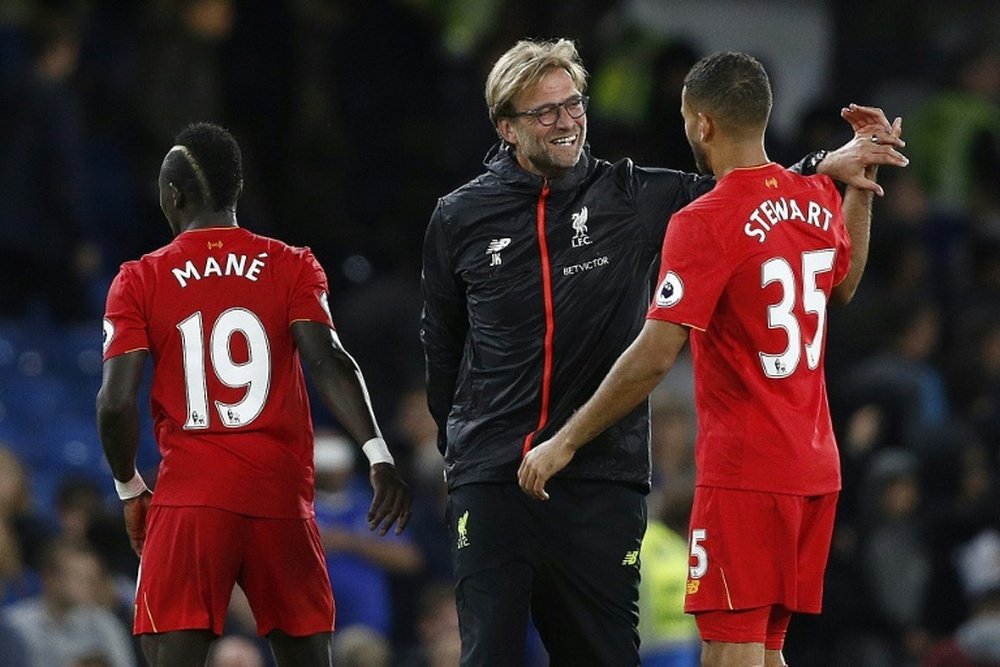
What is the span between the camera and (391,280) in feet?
37.5

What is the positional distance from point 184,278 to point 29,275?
5686mm

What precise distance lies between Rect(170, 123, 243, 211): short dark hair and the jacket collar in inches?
29.8

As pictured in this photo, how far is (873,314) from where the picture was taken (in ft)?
41.3

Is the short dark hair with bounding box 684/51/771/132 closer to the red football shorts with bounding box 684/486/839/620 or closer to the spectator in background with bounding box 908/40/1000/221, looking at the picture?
the red football shorts with bounding box 684/486/839/620

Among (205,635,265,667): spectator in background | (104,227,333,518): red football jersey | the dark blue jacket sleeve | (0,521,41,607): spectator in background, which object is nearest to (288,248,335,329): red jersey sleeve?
(104,227,333,518): red football jersey

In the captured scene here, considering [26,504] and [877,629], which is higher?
[26,504]

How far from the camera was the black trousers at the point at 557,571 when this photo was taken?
586 centimetres

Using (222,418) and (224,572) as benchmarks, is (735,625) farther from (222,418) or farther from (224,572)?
(222,418)

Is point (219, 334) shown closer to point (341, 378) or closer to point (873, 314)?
point (341, 378)

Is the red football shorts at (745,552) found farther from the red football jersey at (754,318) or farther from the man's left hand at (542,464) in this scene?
the man's left hand at (542,464)

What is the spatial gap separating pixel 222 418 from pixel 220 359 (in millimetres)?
170

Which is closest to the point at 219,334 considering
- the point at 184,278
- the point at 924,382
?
the point at 184,278

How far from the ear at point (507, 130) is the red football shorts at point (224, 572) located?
1.25m

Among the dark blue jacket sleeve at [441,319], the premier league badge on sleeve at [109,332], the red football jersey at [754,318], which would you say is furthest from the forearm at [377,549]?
the red football jersey at [754,318]
